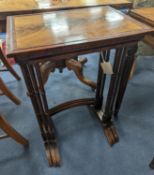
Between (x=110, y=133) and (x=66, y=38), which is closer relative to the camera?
(x=66, y=38)

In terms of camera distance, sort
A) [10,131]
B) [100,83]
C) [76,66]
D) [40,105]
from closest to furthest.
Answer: [40,105] → [10,131] → [100,83] → [76,66]

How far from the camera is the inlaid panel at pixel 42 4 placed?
0.97 metres

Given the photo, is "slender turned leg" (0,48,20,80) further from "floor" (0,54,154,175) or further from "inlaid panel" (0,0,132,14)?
"inlaid panel" (0,0,132,14)

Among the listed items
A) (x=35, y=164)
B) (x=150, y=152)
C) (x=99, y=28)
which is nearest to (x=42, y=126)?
(x=35, y=164)

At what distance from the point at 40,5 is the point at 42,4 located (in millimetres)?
29

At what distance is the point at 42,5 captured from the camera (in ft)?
3.39

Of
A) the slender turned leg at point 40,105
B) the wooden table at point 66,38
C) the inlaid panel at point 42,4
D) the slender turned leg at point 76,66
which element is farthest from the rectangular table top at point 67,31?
the slender turned leg at point 76,66

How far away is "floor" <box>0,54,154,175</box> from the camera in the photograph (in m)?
1.02

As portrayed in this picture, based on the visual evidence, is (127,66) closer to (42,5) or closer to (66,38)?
(66,38)

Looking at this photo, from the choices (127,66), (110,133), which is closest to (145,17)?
(127,66)

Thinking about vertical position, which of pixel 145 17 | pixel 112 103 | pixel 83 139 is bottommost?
pixel 83 139

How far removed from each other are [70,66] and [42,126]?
0.57 metres

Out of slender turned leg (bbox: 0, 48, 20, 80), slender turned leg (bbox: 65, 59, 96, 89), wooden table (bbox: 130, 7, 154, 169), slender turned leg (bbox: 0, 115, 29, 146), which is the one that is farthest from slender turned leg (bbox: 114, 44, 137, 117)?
slender turned leg (bbox: 0, 48, 20, 80)

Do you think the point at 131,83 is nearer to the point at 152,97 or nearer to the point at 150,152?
the point at 152,97
